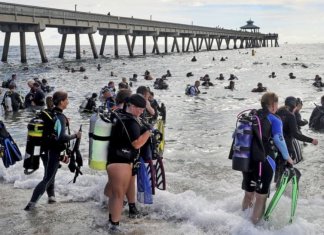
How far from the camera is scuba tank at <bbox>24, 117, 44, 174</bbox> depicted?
6418 mm

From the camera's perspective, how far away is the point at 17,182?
325 inches

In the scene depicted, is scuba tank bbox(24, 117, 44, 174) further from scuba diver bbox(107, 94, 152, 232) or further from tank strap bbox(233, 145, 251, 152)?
tank strap bbox(233, 145, 251, 152)

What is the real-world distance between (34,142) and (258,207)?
3358 mm

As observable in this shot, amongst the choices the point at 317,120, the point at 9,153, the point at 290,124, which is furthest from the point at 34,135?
the point at 317,120

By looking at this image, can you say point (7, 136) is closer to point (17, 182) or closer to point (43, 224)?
point (17, 182)

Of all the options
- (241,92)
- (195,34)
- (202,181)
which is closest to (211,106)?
(241,92)

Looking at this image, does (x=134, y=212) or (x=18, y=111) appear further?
(x=18, y=111)

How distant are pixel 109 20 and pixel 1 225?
61.2m

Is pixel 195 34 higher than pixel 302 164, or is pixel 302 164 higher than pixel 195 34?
pixel 195 34

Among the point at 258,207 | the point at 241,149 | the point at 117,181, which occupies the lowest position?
the point at 258,207

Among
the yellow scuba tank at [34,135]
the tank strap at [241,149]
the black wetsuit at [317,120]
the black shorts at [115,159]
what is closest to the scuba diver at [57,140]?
the yellow scuba tank at [34,135]

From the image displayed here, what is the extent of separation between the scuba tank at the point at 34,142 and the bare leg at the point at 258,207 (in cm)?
322

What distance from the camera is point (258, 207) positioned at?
5.88m

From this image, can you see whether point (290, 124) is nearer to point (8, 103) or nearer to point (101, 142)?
point (101, 142)
